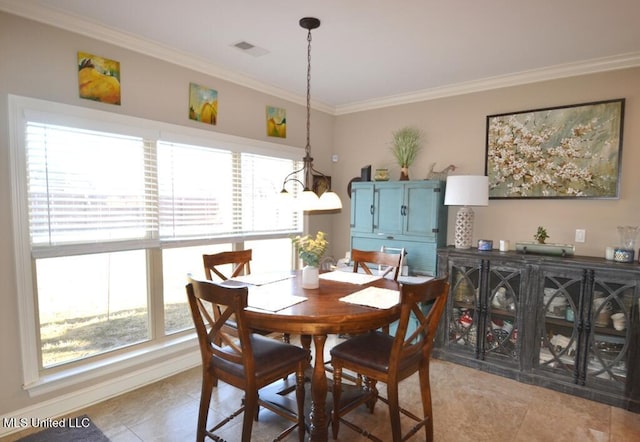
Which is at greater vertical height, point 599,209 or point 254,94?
point 254,94

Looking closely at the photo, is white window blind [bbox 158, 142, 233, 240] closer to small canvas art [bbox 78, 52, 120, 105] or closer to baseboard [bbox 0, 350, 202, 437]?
small canvas art [bbox 78, 52, 120, 105]

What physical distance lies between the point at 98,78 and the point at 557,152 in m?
3.74

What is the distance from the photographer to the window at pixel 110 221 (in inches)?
89.1

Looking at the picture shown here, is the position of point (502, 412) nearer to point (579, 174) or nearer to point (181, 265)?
point (579, 174)

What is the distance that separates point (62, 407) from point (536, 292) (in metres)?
3.63

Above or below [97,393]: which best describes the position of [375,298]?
above

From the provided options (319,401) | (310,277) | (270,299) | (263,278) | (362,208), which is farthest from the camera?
(362,208)

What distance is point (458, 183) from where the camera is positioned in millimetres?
3119

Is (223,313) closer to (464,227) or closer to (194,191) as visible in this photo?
(194,191)

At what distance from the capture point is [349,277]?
2.76m

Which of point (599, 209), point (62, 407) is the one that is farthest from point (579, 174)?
point (62, 407)

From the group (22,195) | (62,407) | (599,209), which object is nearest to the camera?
(22,195)

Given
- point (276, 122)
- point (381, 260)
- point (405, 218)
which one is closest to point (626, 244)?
point (405, 218)

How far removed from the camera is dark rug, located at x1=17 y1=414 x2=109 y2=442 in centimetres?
212
